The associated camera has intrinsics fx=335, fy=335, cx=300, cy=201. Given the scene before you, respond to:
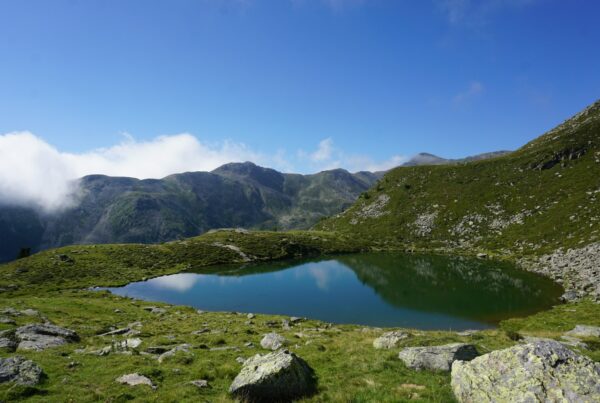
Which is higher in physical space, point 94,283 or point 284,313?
point 94,283

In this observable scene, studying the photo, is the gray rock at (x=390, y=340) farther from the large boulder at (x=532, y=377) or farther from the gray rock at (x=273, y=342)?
the large boulder at (x=532, y=377)

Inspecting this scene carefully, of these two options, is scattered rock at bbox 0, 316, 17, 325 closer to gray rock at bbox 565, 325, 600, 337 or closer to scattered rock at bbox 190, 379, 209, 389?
scattered rock at bbox 190, 379, 209, 389

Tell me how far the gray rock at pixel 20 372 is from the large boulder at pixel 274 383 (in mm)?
9798

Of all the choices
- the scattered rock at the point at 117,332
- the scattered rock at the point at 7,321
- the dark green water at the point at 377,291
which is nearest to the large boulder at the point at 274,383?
the scattered rock at the point at 117,332

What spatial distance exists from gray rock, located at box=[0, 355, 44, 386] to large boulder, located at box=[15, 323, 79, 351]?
742cm

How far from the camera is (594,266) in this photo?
2445 inches

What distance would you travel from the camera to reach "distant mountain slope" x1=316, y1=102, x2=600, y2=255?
94625 mm

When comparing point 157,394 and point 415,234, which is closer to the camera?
point 157,394

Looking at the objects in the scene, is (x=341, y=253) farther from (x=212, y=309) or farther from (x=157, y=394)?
(x=157, y=394)

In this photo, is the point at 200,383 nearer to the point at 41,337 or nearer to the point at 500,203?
the point at 41,337

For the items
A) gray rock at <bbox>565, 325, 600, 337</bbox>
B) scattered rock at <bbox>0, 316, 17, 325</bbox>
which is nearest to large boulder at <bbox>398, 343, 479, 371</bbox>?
gray rock at <bbox>565, 325, 600, 337</bbox>

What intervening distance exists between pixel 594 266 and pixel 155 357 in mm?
75581

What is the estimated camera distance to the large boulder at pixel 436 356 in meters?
16.3

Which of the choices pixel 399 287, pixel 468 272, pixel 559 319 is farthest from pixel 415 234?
pixel 559 319
